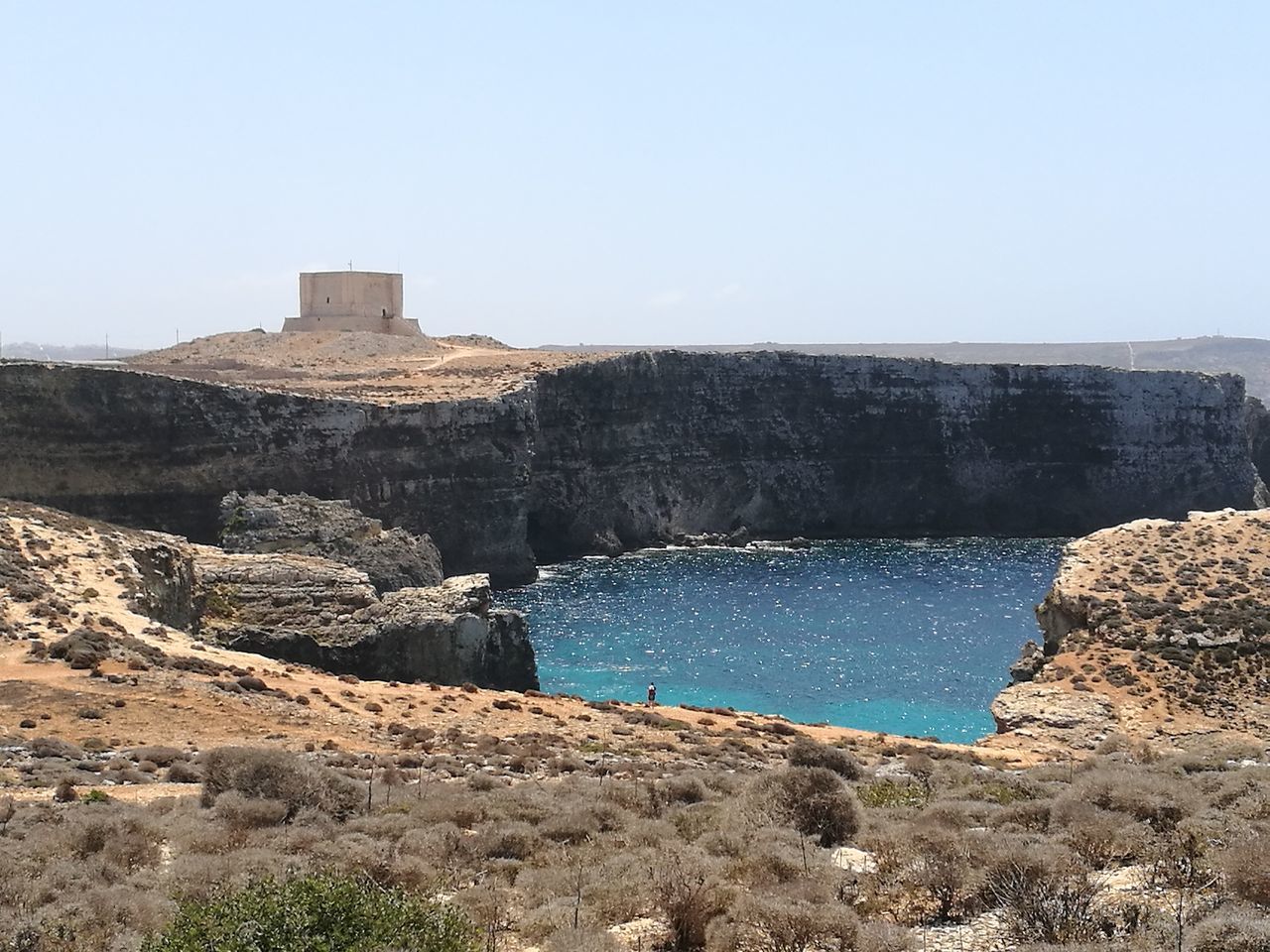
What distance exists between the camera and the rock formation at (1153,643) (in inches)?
1171

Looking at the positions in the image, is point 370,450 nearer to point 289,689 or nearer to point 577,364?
point 577,364

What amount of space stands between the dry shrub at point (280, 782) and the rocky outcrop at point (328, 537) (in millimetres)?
28719

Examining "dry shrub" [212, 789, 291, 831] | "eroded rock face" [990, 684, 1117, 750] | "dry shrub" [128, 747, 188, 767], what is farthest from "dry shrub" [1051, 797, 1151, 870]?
"eroded rock face" [990, 684, 1117, 750]

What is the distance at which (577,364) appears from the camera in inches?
3206

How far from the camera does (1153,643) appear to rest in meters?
33.8

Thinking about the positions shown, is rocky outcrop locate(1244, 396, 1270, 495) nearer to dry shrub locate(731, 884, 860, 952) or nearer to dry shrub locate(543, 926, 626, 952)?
dry shrub locate(731, 884, 860, 952)

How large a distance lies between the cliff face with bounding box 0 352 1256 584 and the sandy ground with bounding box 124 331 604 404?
375cm

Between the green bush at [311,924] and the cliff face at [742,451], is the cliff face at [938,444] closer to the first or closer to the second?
the cliff face at [742,451]

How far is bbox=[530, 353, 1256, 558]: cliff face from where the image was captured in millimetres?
86625

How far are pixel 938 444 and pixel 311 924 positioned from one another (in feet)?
276

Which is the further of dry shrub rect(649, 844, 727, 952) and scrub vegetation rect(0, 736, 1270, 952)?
dry shrub rect(649, 844, 727, 952)

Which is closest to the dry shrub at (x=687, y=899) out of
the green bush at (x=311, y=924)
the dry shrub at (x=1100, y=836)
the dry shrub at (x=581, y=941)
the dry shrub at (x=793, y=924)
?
the dry shrub at (x=793, y=924)

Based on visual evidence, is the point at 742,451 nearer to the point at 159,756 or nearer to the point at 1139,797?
the point at 159,756

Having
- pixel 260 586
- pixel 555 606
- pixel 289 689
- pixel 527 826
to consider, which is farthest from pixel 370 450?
pixel 527 826
